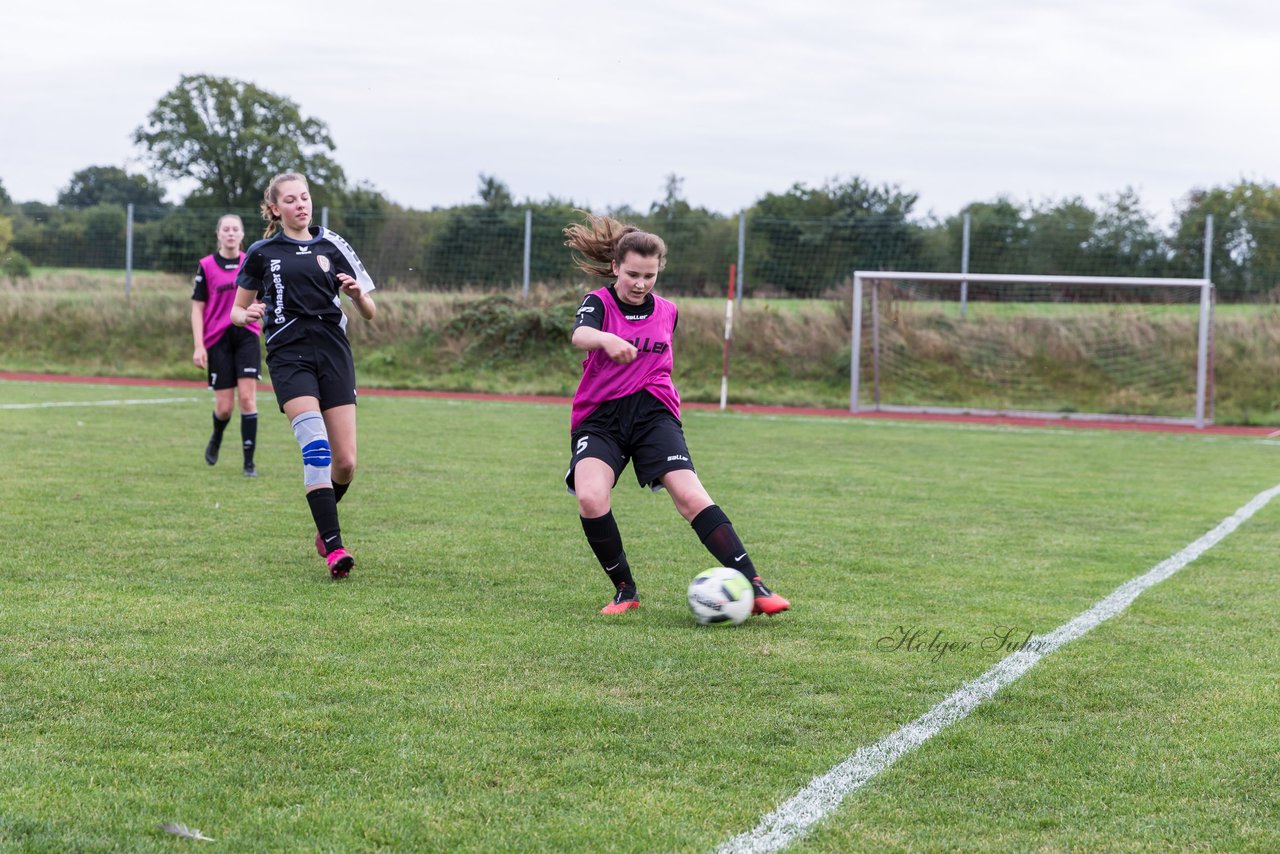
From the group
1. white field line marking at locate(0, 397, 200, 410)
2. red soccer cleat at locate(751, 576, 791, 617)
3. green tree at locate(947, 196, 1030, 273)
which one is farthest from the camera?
green tree at locate(947, 196, 1030, 273)

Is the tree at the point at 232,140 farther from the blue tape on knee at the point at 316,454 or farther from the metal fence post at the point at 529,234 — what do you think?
the blue tape on knee at the point at 316,454

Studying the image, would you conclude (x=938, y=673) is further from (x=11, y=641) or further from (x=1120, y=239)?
(x=1120, y=239)

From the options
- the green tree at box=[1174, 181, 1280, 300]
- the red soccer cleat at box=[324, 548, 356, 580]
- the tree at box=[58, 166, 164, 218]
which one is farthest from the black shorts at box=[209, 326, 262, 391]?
the tree at box=[58, 166, 164, 218]

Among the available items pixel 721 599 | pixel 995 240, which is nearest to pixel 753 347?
pixel 995 240

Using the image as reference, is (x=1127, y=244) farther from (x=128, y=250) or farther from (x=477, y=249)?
(x=128, y=250)

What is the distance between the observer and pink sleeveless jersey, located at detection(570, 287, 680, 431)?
5.33 metres

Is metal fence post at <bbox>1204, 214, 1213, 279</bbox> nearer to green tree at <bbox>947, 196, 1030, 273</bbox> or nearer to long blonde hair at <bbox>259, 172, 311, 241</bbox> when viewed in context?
green tree at <bbox>947, 196, 1030, 273</bbox>

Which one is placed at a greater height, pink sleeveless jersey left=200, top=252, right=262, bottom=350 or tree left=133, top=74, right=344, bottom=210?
tree left=133, top=74, right=344, bottom=210

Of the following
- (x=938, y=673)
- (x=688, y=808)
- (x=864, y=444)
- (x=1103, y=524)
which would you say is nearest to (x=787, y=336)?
(x=864, y=444)

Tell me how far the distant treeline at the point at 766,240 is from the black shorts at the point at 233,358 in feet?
45.4

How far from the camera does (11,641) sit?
438cm

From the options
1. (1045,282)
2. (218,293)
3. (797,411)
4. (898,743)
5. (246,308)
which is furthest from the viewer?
(1045,282)

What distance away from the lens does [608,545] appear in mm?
5230

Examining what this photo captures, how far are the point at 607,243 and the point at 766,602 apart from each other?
65.4 inches
